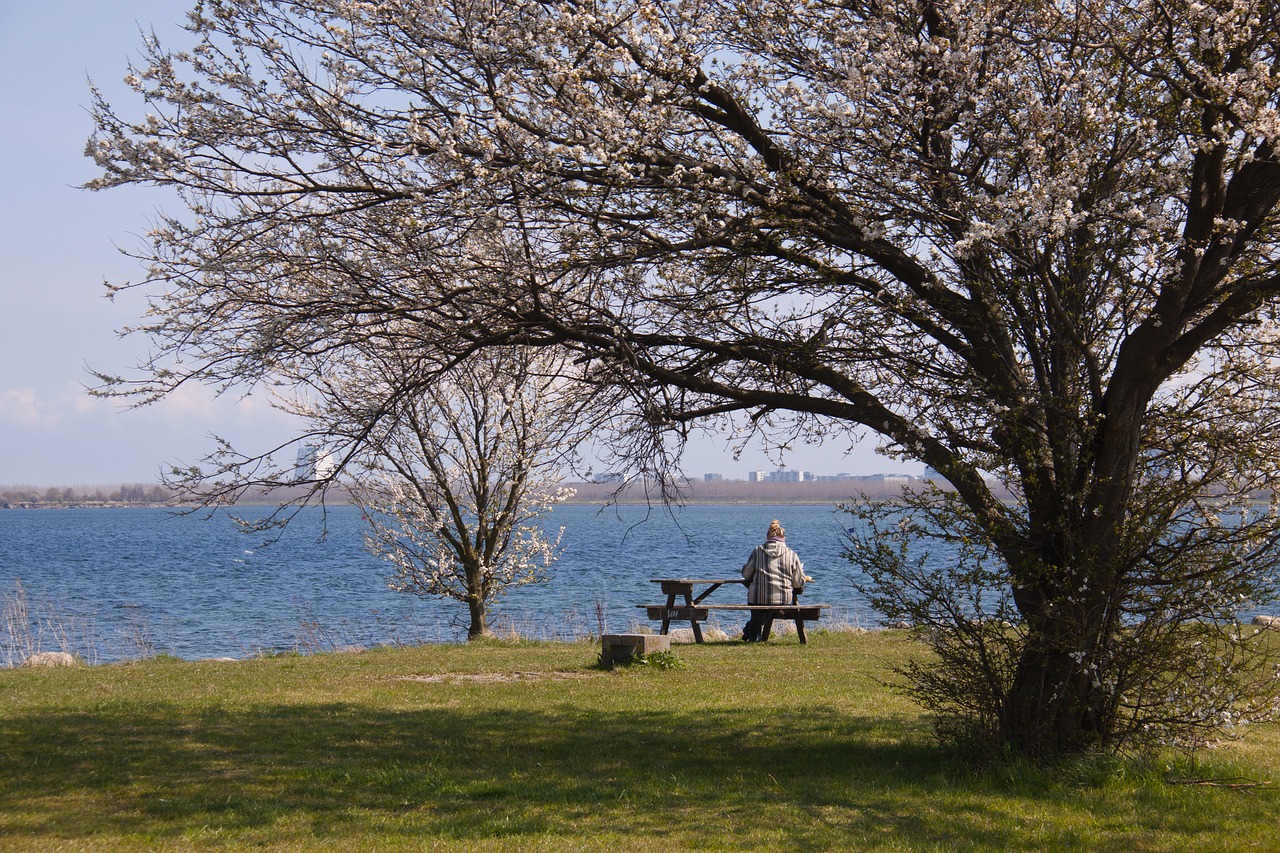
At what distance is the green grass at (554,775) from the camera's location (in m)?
5.75

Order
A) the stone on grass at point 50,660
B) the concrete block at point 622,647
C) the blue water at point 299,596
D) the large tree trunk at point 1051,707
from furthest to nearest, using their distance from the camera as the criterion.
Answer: the blue water at point 299,596 → the stone on grass at point 50,660 → the concrete block at point 622,647 → the large tree trunk at point 1051,707

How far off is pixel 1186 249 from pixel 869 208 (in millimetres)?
1897

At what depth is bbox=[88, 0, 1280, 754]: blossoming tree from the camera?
6.45m

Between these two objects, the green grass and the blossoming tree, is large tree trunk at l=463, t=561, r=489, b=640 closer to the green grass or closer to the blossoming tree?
the green grass

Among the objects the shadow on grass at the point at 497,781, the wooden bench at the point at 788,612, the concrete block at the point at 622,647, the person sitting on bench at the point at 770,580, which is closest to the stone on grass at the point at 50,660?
the shadow on grass at the point at 497,781

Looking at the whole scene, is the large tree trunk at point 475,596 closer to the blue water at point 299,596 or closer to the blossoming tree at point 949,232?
the blue water at point 299,596

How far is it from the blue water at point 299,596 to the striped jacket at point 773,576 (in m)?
1.89

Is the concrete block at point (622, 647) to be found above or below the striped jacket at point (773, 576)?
below

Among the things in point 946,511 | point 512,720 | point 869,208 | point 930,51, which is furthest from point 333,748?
point 930,51

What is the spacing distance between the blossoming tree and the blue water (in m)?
1.38

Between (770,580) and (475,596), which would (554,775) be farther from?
(475,596)

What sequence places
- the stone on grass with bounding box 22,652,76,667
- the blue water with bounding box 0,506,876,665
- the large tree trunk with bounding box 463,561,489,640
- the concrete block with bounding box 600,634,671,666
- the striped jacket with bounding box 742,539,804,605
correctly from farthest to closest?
the blue water with bounding box 0,506,876,665, the large tree trunk with bounding box 463,561,489,640, the striped jacket with bounding box 742,539,804,605, the stone on grass with bounding box 22,652,76,667, the concrete block with bounding box 600,634,671,666

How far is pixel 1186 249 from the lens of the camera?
6.47 meters

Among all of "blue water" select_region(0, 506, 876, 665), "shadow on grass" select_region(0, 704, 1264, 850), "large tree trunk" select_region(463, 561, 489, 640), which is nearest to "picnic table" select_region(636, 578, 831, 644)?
"blue water" select_region(0, 506, 876, 665)
